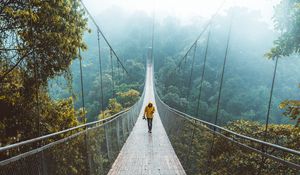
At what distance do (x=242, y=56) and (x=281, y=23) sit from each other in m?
26.0

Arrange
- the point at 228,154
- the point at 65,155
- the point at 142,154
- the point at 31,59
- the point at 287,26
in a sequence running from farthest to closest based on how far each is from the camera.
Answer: the point at 142,154 < the point at 287,26 < the point at 31,59 < the point at 228,154 < the point at 65,155

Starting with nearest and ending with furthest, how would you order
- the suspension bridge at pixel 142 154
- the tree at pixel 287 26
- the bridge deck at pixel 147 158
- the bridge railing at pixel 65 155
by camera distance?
the bridge railing at pixel 65 155, the suspension bridge at pixel 142 154, the bridge deck at pixel 147 158, the tree at pixel 287 26

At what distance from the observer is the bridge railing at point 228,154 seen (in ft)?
5.43

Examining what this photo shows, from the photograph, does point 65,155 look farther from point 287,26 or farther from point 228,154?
point 287,26

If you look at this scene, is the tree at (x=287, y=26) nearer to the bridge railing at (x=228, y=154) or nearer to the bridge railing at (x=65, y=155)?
the bridge railing at (x=228, y=154)

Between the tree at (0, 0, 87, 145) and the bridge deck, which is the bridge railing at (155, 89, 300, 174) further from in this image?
the tree at (0, 0, 87, 145)

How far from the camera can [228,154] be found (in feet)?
8.46

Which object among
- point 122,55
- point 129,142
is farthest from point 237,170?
point 122,55

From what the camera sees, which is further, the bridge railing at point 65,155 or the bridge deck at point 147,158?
the bridge deck at point 147,158

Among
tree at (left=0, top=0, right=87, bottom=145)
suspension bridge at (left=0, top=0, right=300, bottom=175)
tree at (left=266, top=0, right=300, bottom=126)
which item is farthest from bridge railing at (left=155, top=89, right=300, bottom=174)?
tree at (left=0, top=0, right=87, bottom=145)

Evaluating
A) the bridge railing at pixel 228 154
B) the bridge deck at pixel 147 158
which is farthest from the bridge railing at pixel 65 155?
the bridge railing at pixel 228 154

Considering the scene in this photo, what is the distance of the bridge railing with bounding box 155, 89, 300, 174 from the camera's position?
5.43ft

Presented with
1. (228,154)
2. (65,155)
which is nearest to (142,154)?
(228,154)

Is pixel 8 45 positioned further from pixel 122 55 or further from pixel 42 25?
pixel 122 55
